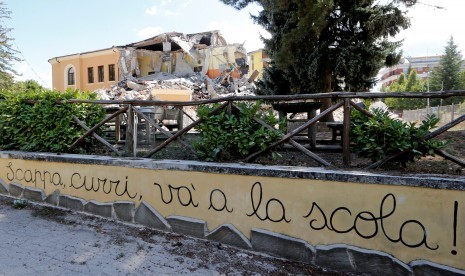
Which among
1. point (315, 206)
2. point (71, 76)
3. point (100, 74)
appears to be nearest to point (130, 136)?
point (315, 206)

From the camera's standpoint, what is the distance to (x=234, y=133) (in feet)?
12.8

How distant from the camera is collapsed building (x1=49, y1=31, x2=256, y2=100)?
2905cm

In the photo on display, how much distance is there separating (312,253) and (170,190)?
5.94 ft

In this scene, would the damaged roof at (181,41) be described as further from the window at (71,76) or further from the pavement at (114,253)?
the pavement at (114,253)

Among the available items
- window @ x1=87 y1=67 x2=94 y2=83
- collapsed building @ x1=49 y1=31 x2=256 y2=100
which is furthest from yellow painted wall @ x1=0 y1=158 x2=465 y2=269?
window @ x1=87 y1=67 x2=94 y2=83

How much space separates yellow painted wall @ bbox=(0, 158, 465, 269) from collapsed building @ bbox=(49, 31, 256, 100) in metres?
23.9

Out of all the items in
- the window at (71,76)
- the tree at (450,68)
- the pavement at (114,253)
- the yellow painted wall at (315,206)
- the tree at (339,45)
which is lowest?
the pavement at (114,253)

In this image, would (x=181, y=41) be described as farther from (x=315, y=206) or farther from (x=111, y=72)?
(x=315, y=206)

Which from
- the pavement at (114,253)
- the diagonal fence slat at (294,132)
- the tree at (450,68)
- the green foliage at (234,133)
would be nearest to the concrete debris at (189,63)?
the green foliage at (234,133)

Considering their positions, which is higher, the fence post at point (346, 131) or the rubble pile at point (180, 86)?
the rubble pile at point (180, 86)

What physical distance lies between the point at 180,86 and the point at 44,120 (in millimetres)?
22796

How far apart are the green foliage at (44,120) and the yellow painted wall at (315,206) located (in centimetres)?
128

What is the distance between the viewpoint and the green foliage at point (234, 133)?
3762mm

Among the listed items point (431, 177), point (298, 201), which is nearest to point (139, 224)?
point (298, 201)
